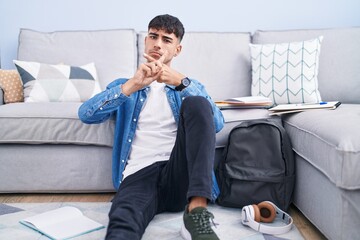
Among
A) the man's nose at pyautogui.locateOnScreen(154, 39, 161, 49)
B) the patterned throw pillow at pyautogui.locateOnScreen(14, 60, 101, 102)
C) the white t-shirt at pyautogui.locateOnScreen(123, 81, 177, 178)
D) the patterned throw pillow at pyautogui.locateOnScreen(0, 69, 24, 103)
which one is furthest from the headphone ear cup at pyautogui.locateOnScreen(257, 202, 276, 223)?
the patterned throw pillow at pyautogui.locateOnScreen(0, 69, 24, 103)

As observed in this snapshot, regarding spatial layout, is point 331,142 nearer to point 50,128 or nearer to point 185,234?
point 185,234

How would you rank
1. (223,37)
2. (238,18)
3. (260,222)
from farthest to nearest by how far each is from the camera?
(238,18) → (223,37) → (260,222)

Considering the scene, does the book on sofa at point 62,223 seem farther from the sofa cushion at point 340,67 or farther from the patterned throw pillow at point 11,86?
the sofa cushion at point 340,67

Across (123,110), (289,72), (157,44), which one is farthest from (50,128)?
(289,72)

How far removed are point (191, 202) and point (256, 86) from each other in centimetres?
119

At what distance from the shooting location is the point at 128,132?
5.05 feet

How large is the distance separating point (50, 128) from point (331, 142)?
118cm

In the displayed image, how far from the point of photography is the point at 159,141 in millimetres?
1533

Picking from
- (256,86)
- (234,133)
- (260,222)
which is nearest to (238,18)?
(256,86)

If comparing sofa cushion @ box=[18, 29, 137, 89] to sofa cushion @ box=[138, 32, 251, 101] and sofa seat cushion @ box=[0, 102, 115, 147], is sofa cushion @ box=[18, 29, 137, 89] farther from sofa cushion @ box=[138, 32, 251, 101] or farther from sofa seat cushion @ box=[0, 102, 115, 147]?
sofa seat cushion @ box=[0, 102, 115, 147]

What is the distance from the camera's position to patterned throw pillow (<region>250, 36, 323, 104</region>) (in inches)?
83.6

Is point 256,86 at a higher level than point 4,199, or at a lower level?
higher

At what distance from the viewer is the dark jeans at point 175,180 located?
1.20 meters

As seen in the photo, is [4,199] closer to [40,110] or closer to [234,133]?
[40,110]
